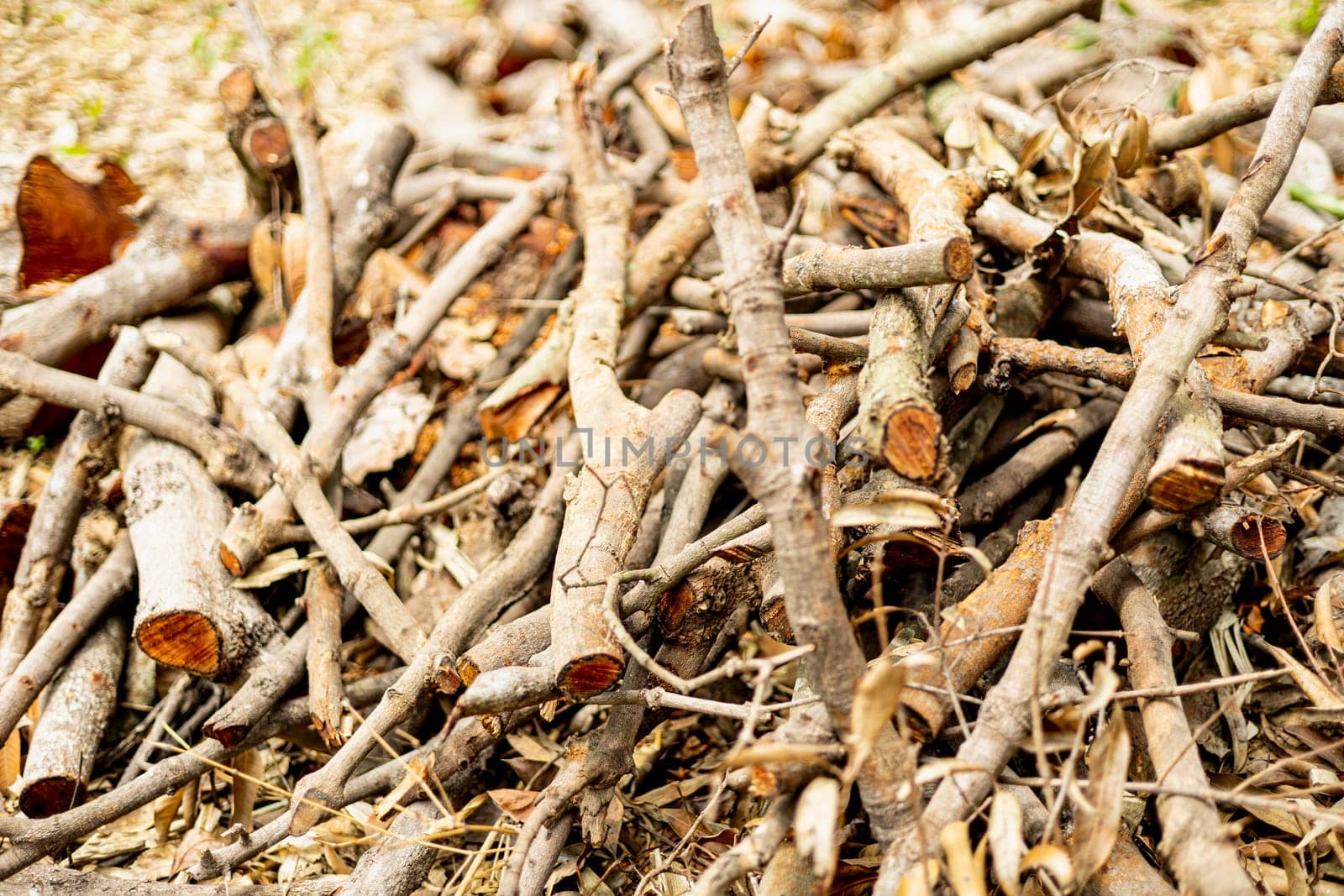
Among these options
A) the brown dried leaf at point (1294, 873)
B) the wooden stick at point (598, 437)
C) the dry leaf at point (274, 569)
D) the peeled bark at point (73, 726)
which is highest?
the wooden stick at point (598, 437)

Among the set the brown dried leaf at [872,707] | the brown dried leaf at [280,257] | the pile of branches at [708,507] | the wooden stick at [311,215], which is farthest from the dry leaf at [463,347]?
the brown dried leaf at [872,707]

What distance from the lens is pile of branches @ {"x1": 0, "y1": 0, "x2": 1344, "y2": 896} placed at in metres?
1.49

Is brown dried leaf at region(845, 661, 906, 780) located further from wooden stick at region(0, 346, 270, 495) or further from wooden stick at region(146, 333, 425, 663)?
wooden stick at region(0, 346, 270, 495)

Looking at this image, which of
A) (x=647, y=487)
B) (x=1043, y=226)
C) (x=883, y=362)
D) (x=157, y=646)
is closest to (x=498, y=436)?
(x=647, y=487)

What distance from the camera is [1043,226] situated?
2.38 m

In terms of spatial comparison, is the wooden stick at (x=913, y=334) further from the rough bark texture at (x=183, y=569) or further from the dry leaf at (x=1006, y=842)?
the rough bark texture at (x=183, y=569)

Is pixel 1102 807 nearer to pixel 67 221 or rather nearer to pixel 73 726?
pixel 73 726

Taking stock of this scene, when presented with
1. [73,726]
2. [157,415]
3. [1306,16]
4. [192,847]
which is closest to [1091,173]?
[1306,16]

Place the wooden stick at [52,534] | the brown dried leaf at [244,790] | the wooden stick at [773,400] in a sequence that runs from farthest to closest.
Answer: the wooden stick at [52,534] → the brown dried leaf at [244,790] → the wooden stick at [773,400]

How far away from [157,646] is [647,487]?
121 centimetres

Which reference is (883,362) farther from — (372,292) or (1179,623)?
(372,292)

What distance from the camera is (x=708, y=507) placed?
2250mm

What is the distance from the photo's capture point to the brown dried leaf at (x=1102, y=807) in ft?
4.34

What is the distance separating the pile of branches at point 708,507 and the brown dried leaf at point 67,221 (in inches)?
0.6
